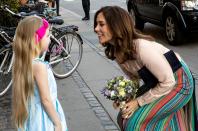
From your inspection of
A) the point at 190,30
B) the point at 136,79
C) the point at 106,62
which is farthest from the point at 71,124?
the point at 190,30

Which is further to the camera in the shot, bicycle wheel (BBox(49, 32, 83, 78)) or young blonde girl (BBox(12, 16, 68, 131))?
bicycle wheel (BBox(49, 32, 83, 78))

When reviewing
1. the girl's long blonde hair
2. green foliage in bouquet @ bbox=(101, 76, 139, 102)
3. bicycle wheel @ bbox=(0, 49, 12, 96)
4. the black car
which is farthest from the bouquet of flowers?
the black car

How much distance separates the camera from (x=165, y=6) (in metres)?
10.3

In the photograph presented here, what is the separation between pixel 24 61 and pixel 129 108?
0.79 metres

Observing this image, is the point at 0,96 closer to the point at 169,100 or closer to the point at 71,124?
the point at 71,124

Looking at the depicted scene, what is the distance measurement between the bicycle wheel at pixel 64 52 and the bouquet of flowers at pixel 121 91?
12.9 feet

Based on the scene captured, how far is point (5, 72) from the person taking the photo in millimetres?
6445

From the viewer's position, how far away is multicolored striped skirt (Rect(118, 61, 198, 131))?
124 inches

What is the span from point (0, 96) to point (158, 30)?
712 cm

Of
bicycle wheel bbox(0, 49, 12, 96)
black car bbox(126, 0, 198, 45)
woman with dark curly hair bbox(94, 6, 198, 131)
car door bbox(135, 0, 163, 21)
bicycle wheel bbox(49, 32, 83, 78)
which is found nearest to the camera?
woman with dark curly hair bbox(94, 6, 198, 131)

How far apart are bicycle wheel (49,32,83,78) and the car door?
3383 mm

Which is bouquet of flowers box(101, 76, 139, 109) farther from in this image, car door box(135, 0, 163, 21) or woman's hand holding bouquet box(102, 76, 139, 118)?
car door box(135, 0, 163, 21)

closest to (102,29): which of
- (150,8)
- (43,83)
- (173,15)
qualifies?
(43,83)

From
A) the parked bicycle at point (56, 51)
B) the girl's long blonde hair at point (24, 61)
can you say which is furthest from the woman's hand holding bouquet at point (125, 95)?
the parked bicycle at point (56, 51)
